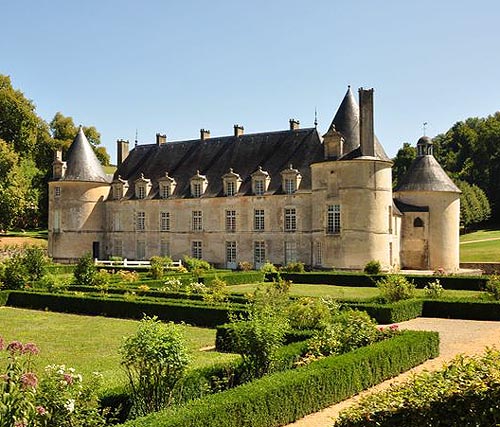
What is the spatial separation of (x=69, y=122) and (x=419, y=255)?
106ft

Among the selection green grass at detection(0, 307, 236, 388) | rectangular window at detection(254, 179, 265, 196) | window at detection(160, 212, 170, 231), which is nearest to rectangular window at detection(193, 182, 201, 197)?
window at detection(160, 212, 170, 231)

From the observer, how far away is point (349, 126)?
28.3 metres

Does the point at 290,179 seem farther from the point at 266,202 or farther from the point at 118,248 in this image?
→ the point at 118,248

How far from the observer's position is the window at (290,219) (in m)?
29.8

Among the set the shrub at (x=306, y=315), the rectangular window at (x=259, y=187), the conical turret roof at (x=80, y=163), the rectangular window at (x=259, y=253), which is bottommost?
the shrub at (x=306, y=315)

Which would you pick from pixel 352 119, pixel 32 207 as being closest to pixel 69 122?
pixel 32 207

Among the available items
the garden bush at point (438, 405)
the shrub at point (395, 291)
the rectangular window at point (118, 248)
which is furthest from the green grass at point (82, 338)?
the rectangular window at point (118, 248)

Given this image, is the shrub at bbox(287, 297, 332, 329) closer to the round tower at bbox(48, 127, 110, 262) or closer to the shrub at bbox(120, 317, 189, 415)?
the shrub at bbox(120, 317, 189, 415)

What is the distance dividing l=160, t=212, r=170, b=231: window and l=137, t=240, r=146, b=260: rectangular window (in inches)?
62.4

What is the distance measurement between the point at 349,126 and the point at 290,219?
533 centimetres

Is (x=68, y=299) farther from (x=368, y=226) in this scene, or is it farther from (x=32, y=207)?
(x=32, y=207)

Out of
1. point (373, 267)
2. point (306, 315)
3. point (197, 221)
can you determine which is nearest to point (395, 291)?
point (306, 315)

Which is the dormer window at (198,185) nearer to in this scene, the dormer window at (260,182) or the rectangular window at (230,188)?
the rectangular window at (230,188)

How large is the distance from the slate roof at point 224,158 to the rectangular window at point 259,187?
0.40 meters
